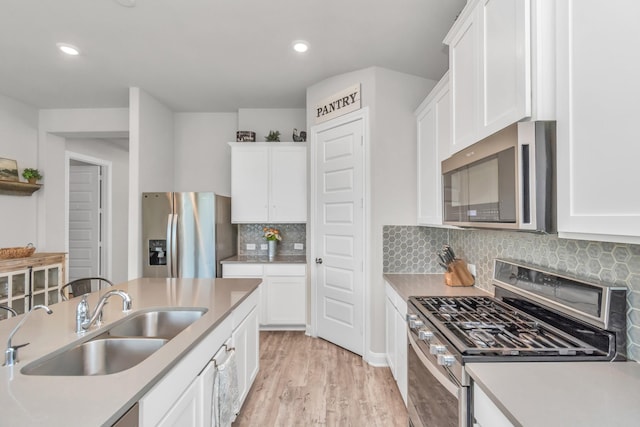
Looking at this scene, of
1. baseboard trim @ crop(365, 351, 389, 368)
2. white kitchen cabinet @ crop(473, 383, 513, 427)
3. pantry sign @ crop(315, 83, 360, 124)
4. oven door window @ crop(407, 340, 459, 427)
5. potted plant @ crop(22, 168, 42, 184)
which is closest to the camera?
white kitchen cabinet @ crop(473, 383, 513, 427)

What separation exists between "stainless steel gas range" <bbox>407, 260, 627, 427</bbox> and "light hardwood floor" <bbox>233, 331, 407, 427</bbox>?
494mm

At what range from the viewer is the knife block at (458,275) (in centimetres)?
242

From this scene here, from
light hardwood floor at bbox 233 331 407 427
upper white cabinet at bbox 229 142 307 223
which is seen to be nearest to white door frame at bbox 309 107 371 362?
light hardwood floor at bbox 233 331 407 427

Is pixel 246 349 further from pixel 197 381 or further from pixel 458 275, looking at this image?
pixel 458 275

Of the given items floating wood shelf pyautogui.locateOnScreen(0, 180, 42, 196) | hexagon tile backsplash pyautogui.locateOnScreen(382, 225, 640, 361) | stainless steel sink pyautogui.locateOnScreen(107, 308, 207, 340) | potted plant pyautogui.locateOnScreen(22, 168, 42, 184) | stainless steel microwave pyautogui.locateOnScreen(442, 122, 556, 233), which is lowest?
stainless steel sink pyautogui.locateOnScreen(107, 308, 207, 340)

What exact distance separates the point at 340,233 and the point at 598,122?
8.28ft

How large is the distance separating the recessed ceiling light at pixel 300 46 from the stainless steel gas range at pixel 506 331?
223cm

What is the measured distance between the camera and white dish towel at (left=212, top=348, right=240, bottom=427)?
1.62 m

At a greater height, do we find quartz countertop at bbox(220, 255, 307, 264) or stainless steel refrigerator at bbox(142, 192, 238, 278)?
stainless steel refrigerator at bbox(142, 192, 238, 278)

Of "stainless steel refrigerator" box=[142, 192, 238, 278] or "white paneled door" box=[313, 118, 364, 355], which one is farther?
"stainless steel refrigerator" box=[142, 192, 238, 278]

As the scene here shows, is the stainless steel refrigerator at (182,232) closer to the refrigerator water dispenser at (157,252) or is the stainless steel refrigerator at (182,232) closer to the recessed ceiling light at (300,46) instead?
the refrigerator water dispenser at (157,252)

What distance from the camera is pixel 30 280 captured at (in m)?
3.71

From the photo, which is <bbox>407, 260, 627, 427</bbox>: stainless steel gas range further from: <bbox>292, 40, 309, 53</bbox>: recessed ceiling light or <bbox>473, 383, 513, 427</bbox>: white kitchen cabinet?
<bbox>292, 40, 309, 53</bbox>: recessed ceiling light

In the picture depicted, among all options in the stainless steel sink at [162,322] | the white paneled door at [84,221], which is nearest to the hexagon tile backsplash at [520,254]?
the stainless steel sink at [162,322]
